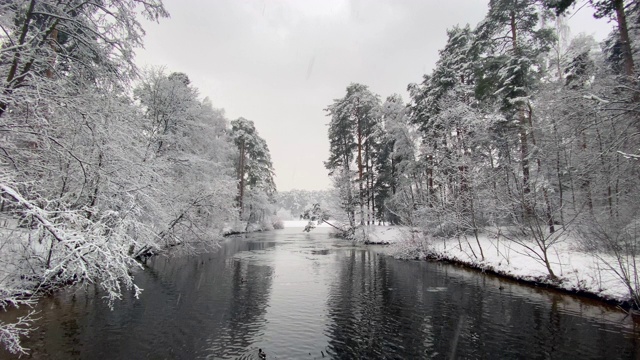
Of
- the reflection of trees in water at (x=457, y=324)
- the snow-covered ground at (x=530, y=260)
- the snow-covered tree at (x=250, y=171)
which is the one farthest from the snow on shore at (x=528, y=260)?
the snow-covered tree at (x=250, y=171)

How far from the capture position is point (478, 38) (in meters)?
23.6

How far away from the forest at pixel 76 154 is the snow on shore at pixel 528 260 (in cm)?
1551

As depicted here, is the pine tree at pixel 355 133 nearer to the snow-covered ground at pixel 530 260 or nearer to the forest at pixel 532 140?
the forest at pixel 532 140

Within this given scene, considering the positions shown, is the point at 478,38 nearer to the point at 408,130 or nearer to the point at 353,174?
the point at 408,130

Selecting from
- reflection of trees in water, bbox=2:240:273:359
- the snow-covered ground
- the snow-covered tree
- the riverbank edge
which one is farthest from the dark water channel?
the snow-covered tree

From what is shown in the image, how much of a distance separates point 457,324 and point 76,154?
461 inches

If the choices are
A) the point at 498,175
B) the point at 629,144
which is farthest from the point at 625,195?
the point at 498,175

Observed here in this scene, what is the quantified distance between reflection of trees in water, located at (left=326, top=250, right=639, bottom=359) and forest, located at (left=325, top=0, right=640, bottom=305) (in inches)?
119

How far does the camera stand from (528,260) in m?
17.5

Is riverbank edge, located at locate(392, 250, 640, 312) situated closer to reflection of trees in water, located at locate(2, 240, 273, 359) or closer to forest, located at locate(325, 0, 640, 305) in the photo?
forest, located at locate(325, 0, 640, 305)

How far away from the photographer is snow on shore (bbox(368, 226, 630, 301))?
1280cm

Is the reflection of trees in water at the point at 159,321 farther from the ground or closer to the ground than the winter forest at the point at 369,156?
closer to the ground

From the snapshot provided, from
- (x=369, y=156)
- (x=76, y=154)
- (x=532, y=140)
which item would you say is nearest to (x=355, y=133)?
(x=369, y=156)

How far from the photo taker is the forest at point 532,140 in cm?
1162
